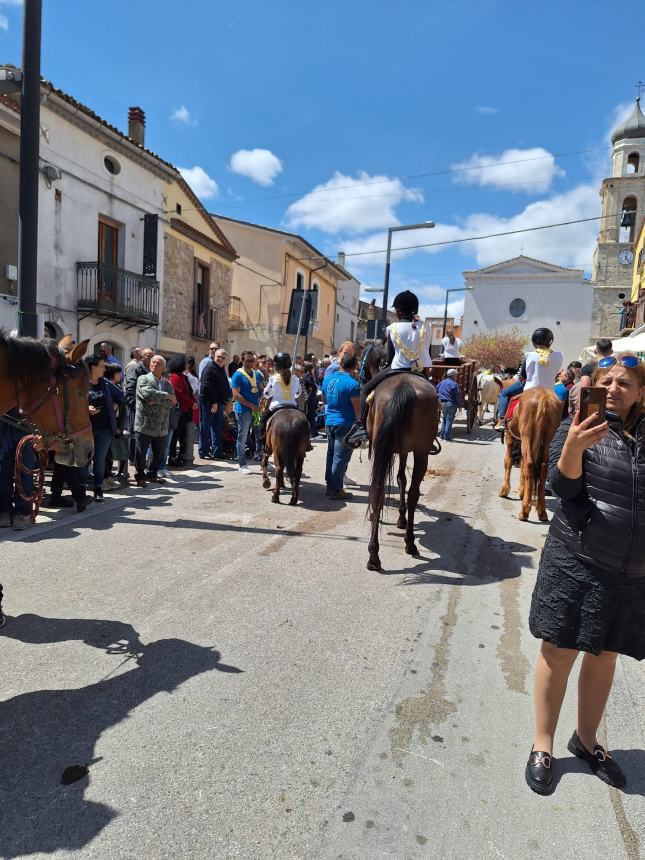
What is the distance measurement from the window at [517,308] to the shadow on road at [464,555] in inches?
2307

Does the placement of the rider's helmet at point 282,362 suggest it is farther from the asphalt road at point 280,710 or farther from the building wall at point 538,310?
the building wall at point 538,310

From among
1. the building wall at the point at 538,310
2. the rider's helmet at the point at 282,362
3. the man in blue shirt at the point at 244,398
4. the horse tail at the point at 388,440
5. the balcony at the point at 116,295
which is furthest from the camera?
the building wall at the point at 538,310

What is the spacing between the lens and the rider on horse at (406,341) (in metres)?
6.14

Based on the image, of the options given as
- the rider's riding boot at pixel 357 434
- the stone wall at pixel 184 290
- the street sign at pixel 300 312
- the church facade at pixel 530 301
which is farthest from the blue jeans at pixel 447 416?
the church facade at pixel 530 301

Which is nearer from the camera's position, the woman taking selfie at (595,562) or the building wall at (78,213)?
the woman taking selfie at (595,562)

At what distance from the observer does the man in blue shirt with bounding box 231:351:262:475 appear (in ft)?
29.2

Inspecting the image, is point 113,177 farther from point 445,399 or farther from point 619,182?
point 619,182

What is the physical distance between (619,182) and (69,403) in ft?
172

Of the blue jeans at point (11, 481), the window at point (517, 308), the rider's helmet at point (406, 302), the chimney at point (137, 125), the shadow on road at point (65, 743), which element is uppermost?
the window at point (517, 308)

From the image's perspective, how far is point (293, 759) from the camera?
7.95ft

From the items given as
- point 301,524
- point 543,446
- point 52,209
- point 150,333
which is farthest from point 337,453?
point 150,333

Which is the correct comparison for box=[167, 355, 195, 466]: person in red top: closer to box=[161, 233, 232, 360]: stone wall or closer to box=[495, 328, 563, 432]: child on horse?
box=[495, 328, 563, 432]: child on horse

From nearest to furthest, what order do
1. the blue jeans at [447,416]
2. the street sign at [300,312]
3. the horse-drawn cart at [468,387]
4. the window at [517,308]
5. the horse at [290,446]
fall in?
1. the horse at [290,446]
2. the street sign at [300,312]
3. the blue jeans at [447,416]
4. the horse-drawn cart at [468,387]
5. the window at [517,308]

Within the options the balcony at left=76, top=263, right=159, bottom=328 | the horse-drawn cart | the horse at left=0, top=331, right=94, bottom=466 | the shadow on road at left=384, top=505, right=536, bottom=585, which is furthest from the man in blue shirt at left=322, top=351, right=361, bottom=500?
the balcony at left=76, top=263, right=159, bottom=328
